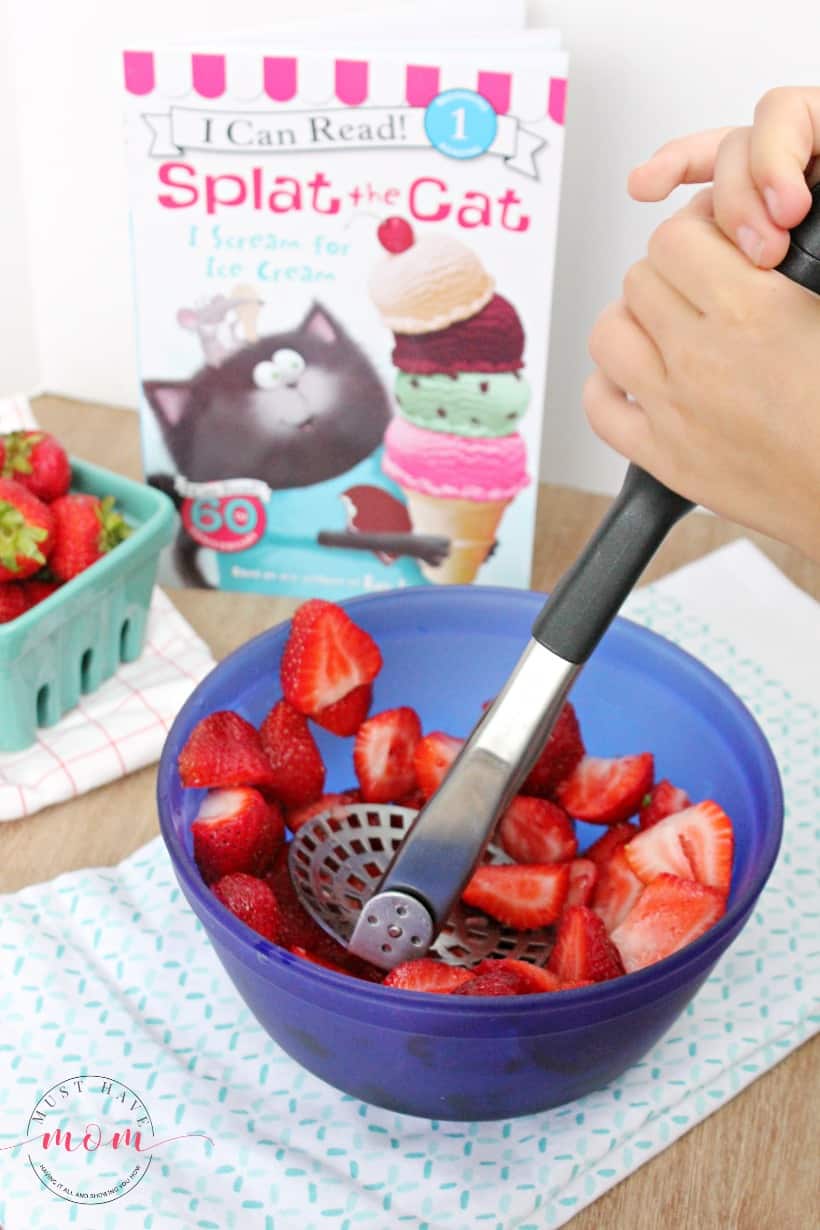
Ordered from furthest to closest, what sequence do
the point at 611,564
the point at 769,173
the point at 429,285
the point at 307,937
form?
the point at 429,285
the point at 307,937
the point at 611,564
the point at 769,173

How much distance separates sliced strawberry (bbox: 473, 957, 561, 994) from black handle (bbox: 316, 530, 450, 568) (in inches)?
16.0

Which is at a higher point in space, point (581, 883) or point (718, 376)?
point (718, 376)

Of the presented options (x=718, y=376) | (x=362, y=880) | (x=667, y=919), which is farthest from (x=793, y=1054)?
(x=718, y=376)

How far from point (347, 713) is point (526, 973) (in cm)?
22

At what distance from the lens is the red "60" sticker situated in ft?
3.25

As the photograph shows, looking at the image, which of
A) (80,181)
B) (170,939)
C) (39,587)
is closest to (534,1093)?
(170,939)

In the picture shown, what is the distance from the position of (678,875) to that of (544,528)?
0.49 meters

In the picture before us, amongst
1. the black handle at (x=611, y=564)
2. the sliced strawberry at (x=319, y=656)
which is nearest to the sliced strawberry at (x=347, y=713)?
the sliced strawberry at (x=319, y=656)

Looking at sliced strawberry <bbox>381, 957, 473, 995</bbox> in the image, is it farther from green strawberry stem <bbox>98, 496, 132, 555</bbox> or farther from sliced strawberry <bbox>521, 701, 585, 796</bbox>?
green strawberry stem <bbox>98, 496, 132, 555</bbox>

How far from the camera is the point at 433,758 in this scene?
751mm

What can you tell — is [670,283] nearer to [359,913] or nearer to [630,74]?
[359,913]

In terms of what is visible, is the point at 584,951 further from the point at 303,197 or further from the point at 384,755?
the point at 303,197

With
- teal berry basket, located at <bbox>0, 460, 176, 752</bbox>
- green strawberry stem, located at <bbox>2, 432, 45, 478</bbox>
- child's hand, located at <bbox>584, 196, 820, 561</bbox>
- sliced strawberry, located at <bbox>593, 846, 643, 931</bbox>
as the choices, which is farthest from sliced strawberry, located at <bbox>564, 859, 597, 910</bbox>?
green strawberry stem, located at <bbox>2, 432, 45, 478</bbox>

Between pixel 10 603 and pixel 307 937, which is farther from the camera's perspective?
pixel 10 603
